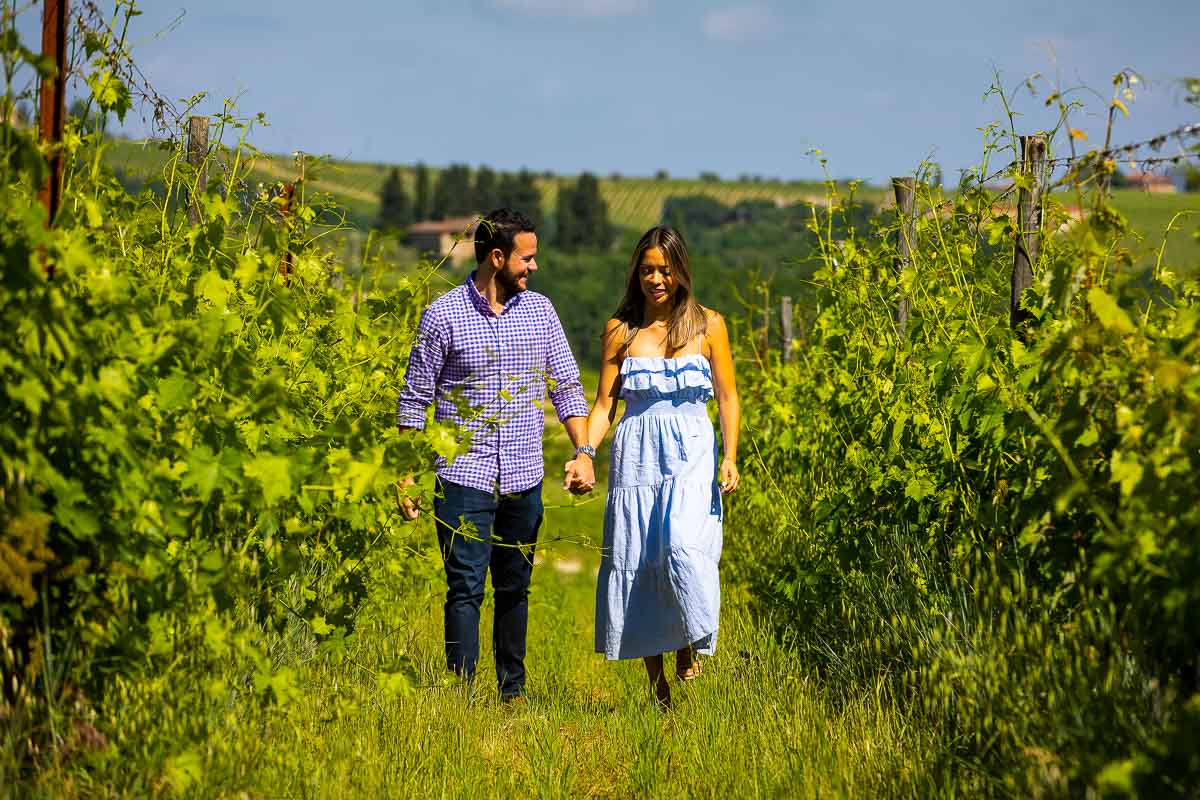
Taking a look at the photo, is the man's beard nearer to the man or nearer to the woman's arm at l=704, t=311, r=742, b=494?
the man

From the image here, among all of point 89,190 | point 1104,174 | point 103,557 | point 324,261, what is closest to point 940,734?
point 1104,174

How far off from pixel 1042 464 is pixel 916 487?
1.88ft

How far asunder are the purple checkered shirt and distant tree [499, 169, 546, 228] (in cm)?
12041

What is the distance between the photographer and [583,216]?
133500mm

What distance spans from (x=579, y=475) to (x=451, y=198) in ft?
466

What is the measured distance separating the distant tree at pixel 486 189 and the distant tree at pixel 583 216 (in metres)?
9.43

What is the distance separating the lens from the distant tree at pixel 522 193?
425 feet

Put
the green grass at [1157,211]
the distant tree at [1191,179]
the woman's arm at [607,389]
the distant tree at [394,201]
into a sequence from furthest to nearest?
the distant tree at [394,201]
the woman's arm at [607,389]
the green grass at [1157,211]
the distant tree at [1191,179]

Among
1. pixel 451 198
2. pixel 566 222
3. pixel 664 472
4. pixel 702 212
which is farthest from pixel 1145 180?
pixel 451 198

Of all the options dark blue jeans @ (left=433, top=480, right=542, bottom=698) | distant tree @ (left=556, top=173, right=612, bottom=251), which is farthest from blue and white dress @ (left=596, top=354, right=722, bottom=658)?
distant tree @ (left=556, top=173, right=612, bottom=251)

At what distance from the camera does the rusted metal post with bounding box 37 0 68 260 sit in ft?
10.3

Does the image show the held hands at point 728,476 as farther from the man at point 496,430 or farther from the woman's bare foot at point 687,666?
the woman's bare foot at point 687,666

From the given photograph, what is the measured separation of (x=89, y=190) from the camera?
12.7 ft

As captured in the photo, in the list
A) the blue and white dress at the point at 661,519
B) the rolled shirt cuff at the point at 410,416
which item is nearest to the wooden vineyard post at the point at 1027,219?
the blue and white dress at the point at 661,519
